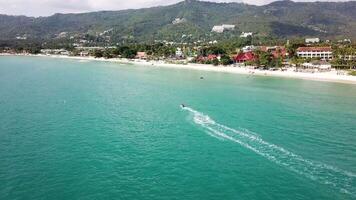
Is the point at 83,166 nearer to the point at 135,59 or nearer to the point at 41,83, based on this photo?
the point at 41,83

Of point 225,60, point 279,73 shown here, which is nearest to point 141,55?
point 225,60

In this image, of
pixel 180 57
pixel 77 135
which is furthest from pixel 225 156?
pixel 180 57

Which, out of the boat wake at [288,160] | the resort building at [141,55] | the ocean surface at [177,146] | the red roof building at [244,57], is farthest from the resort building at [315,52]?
the boat wake at [288,160]

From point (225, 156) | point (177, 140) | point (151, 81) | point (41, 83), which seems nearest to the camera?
point (225, 156)

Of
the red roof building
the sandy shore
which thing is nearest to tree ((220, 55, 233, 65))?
the red roof building

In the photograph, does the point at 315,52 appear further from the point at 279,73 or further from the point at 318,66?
the point at 279,73

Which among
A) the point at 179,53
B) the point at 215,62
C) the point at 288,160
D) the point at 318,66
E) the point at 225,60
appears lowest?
the point at 288,160
